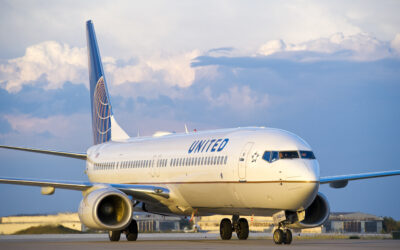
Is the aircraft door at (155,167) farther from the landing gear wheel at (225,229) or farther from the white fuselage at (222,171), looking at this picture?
the landing gear wheel at (225,229)

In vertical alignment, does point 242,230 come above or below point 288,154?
below

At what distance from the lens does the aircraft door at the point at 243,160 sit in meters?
24.1

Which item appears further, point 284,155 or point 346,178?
point 346,178

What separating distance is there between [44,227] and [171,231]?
846 cm

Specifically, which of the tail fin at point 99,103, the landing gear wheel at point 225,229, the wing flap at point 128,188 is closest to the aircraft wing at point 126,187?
the wing flap at point 128,188

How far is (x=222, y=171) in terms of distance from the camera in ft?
82.6

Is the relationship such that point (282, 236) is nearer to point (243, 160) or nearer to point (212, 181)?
point (243, 160)

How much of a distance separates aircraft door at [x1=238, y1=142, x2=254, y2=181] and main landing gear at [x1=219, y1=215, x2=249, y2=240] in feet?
15.9

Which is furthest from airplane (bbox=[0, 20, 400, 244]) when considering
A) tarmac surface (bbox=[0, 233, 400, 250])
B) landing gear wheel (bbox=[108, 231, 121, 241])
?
tarmac surface (bbox=[0, 233, 400, 250])

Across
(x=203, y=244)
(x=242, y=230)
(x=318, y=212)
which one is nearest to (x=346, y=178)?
(x=318, y=212)

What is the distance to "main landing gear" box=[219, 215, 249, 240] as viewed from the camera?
28828 millimetres

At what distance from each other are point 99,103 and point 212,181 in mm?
15110

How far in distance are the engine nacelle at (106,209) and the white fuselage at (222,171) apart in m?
2.24

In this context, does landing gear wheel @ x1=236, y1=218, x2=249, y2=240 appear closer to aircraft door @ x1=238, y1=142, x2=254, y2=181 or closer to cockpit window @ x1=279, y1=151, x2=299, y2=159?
aircraft door @ x1=238, y1=142, x2=254, y2=181
